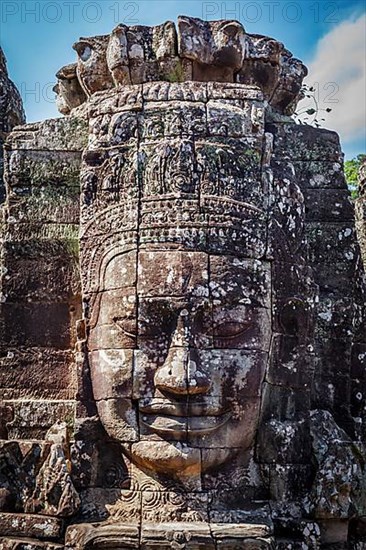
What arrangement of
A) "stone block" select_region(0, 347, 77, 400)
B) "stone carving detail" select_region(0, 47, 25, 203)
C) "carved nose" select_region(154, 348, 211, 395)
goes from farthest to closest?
"stone carving detail" select_region(0, 47, 25, 203) → "stone block" select_region(0, 347, 77, 400) → "carved nose" select_region(154, 348, 211, 395)

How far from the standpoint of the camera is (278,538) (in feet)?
24.2

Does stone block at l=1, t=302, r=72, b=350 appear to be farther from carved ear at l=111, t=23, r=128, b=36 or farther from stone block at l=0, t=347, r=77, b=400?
carved ear at l=111, t=23, r=128, b=36

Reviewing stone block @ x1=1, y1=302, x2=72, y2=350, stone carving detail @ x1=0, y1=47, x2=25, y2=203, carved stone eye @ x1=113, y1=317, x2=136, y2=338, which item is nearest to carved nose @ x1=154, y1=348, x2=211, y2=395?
carved stone eye @ x1=113, y1=317, x2=136, y2=338

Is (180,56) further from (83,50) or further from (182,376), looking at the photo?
(182,376)

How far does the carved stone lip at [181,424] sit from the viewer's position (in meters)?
7.29

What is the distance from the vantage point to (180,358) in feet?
24.1

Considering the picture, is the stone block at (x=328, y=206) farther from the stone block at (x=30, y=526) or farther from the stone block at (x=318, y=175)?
the stone block at (x=30, y=526)

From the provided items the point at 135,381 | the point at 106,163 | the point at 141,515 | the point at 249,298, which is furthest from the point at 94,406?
the point at 106,163

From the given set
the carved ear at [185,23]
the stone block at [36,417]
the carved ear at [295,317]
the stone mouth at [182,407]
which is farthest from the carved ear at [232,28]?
the stone block at [36,417]

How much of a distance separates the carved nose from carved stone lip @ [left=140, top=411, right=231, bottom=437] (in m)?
0.22

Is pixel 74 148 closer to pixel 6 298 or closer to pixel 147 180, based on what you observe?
pixel 147 180

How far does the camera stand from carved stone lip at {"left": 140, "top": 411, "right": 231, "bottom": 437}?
287 inches

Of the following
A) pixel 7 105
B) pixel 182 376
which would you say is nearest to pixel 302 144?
pixel 182 376

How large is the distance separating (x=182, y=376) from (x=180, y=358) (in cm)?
16
